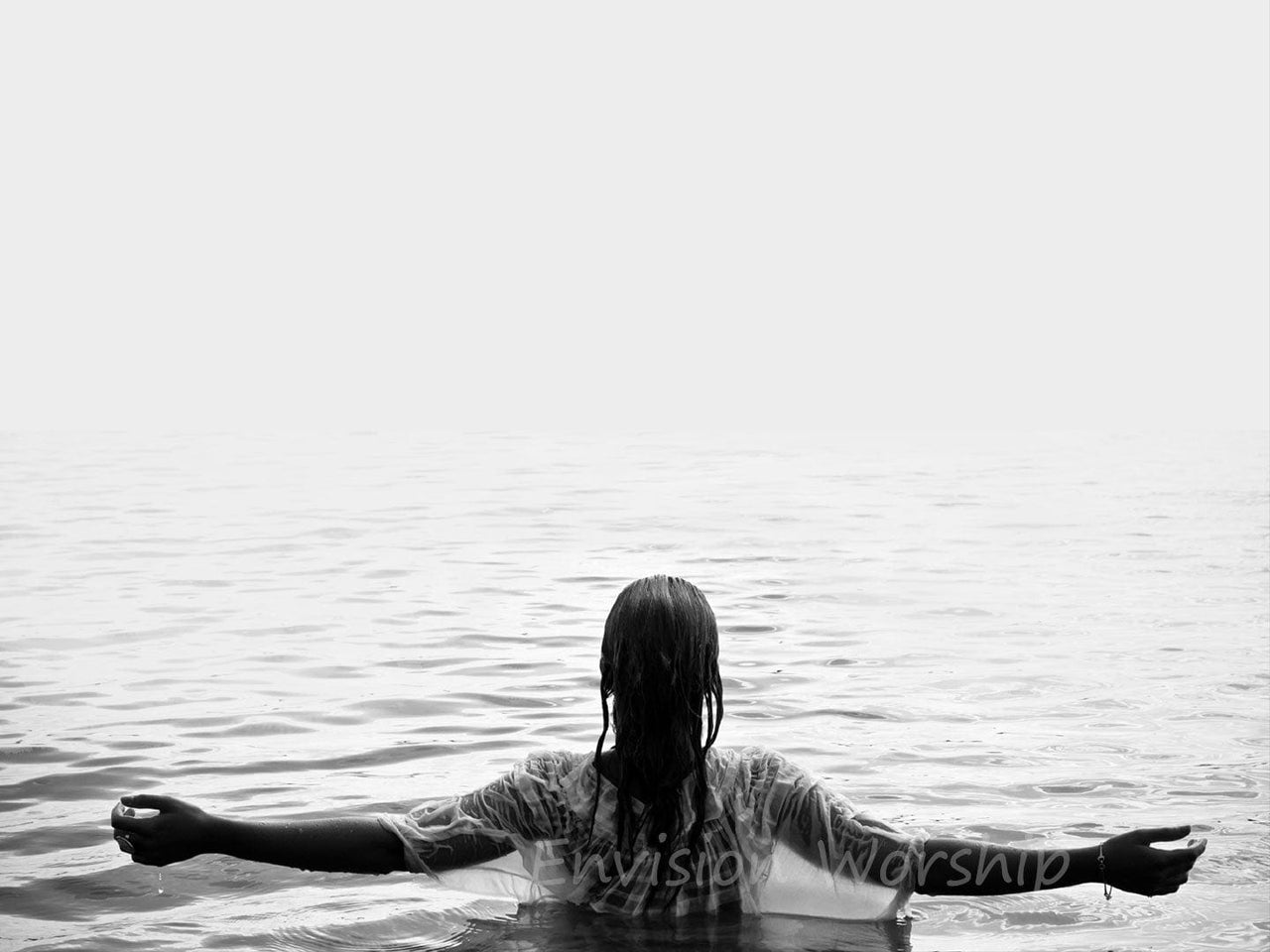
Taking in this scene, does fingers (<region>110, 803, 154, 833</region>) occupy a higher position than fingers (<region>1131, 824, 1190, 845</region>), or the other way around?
fingers (<region>110, 803, 154, 833</region>)

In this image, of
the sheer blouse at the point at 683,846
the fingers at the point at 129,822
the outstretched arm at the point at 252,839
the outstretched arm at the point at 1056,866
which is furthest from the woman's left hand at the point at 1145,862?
the fingers at the point at 129,822

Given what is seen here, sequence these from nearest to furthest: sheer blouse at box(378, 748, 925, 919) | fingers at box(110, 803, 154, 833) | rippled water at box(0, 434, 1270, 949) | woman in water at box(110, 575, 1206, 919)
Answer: fingers at box(110, 803, 154, 833) → woman in water at box(110, 575, 1206, 919) → sheer blouse at box(378, 748, 925, 919) → rippled water at box(0, 434, 1270, 949)

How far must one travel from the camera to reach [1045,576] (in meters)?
15.3

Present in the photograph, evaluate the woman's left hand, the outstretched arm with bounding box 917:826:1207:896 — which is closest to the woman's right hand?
the outstretched arm with bounding box 917:826:1207:896

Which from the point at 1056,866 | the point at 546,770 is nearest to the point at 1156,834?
the point at 1056,866

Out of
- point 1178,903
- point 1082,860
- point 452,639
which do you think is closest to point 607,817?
point 1082,860

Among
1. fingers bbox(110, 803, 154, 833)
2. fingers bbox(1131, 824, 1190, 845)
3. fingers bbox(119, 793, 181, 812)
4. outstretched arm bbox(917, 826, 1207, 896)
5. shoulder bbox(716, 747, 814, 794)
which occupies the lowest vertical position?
outstretched arm bbox(917, 826, 1207, 896)

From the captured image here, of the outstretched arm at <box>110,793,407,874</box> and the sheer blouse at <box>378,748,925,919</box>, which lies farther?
the sheer blouse at <box>378,748,925,919</box>

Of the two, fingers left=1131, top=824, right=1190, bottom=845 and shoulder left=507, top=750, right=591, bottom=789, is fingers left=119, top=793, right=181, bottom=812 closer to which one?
shoulder left=507, top=750, right=591, bottom=789

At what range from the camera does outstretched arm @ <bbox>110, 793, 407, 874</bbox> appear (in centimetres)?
379

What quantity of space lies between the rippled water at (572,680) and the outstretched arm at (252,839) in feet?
2.39

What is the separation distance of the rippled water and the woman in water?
0.18 meters

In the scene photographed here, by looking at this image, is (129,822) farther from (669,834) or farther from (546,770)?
(669,834)

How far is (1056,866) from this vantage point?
13.0ft
